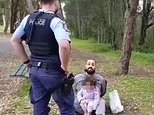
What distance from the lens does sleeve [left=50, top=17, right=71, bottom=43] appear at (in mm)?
5293

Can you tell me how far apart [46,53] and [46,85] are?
389mm

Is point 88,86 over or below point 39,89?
below

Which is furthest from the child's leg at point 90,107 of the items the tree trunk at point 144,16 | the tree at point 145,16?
the tree trunk at point 144,16

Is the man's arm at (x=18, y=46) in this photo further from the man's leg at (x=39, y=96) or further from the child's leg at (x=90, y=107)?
the child's leg at (x=90, y=107)

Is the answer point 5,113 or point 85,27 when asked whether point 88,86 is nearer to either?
point 5,113

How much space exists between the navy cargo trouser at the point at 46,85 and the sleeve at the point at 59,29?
0.30 m

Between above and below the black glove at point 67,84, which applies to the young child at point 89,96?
below

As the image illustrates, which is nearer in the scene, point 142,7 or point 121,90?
point 121,90

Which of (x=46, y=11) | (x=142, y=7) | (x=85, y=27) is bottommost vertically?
(x=85, y=27)

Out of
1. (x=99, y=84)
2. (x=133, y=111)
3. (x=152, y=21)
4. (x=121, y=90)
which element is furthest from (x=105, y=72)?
(x=152, y=21)

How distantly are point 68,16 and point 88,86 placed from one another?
161 feet

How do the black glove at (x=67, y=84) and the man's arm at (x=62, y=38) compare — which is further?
the black glove at (x=67, y=84)

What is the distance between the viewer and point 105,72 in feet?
50.6

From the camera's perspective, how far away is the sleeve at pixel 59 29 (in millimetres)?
5293
